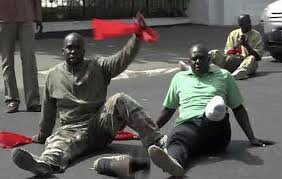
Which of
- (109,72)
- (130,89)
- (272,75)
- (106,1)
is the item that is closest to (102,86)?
(109,72)

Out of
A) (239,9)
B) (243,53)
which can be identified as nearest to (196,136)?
(243,53)

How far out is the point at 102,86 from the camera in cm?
604

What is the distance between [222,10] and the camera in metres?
19.2

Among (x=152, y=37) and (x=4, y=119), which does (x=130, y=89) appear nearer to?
(x=4, y=119)

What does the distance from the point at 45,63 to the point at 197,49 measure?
22.2 ft

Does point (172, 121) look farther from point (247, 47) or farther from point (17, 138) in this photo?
point (247, 47)

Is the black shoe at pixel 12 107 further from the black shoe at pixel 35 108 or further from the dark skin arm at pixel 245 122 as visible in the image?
the dark skin arm at pixel 245 122

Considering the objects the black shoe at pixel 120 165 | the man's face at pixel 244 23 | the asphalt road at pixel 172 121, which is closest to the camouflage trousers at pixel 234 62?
the asphalt road at pixel 172 121

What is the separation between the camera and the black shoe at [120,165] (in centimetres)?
463

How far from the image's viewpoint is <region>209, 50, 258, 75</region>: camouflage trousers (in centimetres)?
1055

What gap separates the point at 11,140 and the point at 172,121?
1846mm

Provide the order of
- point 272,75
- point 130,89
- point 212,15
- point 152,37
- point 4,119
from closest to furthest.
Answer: point 152,37
point 4,119
point 130,89
point 272,75
point 212,15

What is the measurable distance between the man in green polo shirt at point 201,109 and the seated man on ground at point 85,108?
0.27 m

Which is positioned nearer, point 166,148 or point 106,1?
point 166,148
